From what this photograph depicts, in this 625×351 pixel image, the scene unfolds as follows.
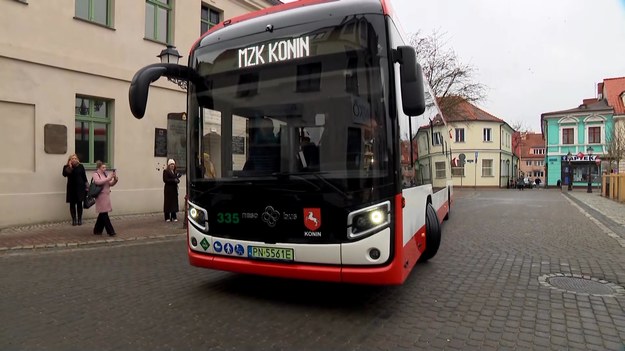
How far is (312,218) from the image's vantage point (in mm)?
4105

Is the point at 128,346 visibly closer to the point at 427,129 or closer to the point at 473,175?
the point at 427,129

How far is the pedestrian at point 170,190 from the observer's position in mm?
11797

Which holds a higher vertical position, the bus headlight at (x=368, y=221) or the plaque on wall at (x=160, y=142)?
the plaque on wall at (x=160, y=142)

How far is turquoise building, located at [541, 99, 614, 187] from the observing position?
160ft

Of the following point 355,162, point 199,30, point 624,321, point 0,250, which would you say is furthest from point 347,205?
point 199,30

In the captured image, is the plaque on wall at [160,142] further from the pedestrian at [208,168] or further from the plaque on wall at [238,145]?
the plaque on wall at [238,145]

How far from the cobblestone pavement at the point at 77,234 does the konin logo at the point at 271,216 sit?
589 cm

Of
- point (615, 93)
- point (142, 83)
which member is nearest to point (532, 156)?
point (615, 93)

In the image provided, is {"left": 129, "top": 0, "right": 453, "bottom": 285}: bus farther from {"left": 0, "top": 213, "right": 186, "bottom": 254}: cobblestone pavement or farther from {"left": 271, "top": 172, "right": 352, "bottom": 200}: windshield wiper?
{"left": 0, "top": 213, "right": 186, "bottom": 254}: cobblestone pavement

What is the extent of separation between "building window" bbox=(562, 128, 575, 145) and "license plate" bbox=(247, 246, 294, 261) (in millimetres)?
56664

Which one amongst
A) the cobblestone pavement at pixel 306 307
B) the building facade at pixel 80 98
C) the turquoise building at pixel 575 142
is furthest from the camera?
the turquoise building at pixel 575 142

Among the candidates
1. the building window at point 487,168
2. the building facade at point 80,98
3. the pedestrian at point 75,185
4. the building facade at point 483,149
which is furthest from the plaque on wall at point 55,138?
the building window at point 487,168

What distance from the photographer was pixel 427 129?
7.00 metres

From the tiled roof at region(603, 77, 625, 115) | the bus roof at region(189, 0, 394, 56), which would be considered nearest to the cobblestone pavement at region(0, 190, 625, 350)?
the bus roof at region(189, 0, 394, 56)
